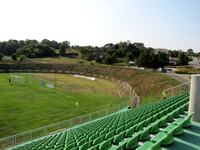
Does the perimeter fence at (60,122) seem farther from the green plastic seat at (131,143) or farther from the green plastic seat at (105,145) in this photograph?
the green plastic seat at (131,143)

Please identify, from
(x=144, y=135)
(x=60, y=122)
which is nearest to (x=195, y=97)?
(x=144, y=135)

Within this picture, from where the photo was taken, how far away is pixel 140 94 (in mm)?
49375

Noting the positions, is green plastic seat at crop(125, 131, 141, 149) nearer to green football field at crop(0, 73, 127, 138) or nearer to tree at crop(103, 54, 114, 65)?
green football field at crop(0, 73, 127, 138)

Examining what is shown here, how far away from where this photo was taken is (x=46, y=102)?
1640 inches

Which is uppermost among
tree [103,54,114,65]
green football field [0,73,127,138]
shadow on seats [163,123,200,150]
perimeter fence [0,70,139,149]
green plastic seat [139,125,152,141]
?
green plastic seat [139,125,152,141]

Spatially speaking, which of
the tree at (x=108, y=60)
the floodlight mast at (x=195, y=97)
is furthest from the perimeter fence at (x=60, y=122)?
the tree at (x=108, y=60)

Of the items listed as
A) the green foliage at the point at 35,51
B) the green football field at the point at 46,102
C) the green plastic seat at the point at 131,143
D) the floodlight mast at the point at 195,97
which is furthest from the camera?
the green foliage at the point at 35,51

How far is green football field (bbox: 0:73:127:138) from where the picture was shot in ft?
101

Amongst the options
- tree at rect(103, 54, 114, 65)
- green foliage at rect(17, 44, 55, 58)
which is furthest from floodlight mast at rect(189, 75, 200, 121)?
green foliage at rect(17, 44, 55, 58)

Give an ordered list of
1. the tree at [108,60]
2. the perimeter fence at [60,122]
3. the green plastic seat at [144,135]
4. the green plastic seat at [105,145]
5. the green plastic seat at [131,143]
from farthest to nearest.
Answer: the tree at [108,60] → the perimeter fence at [60,122] → the green plastic seat at [144,135] → the green plastic seat at [105,145] → the green plastic seat at [131,143]

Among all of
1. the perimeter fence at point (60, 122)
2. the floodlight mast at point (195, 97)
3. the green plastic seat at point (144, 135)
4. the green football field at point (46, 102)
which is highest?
the floodlight mast at point (195, 97)

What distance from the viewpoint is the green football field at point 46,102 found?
3068 centimetres

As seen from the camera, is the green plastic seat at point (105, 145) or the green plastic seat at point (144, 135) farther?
the green plastic seat at point (144, 135)

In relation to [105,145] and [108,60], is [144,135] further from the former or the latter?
[108,60]
